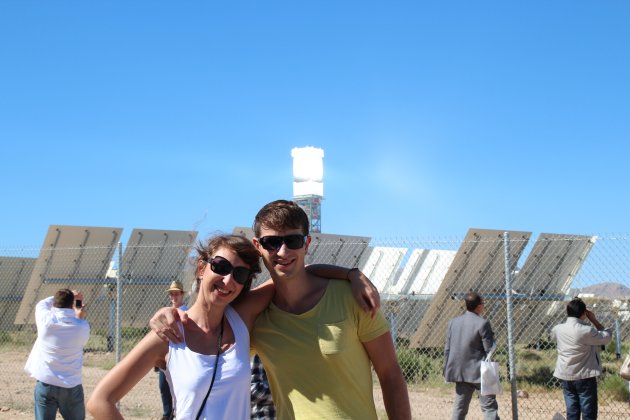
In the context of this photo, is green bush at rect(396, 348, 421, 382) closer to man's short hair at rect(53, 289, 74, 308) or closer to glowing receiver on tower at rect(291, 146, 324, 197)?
man's short hair at rect(53, 289, 74, 308)

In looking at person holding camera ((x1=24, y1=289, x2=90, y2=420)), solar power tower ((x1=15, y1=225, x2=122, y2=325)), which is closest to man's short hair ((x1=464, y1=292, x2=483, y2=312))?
person holding camera ((x1=24, y1=289, x2=90, y2=420))

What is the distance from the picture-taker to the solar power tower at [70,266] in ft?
46.3

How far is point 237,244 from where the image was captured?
8.80ft

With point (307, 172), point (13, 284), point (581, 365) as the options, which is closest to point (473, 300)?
point (581, 365)

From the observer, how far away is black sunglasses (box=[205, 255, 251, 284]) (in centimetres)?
259

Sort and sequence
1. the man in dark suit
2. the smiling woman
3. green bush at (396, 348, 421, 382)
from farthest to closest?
green bush at (396, 348, 421, 382), the man in dark suit, the smiling woman

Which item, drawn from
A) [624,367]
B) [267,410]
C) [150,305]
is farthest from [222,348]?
[150,305]

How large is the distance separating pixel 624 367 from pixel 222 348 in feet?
14.0

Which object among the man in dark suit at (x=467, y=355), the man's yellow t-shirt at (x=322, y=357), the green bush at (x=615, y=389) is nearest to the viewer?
the man's yellow t-shirt at (x=322, y=357)

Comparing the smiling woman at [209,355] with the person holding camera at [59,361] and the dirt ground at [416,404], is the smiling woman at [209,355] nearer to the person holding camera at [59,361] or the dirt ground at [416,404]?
the person holding camera at [59,361]

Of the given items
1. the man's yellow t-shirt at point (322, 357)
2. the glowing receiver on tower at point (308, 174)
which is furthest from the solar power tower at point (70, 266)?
the glowing receiver on tower at point (308, 174)

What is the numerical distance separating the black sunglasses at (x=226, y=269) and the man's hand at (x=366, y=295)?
41 centimetres

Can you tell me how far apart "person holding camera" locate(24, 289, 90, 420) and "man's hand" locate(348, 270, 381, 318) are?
175 inches

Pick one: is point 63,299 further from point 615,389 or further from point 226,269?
point 615,389
